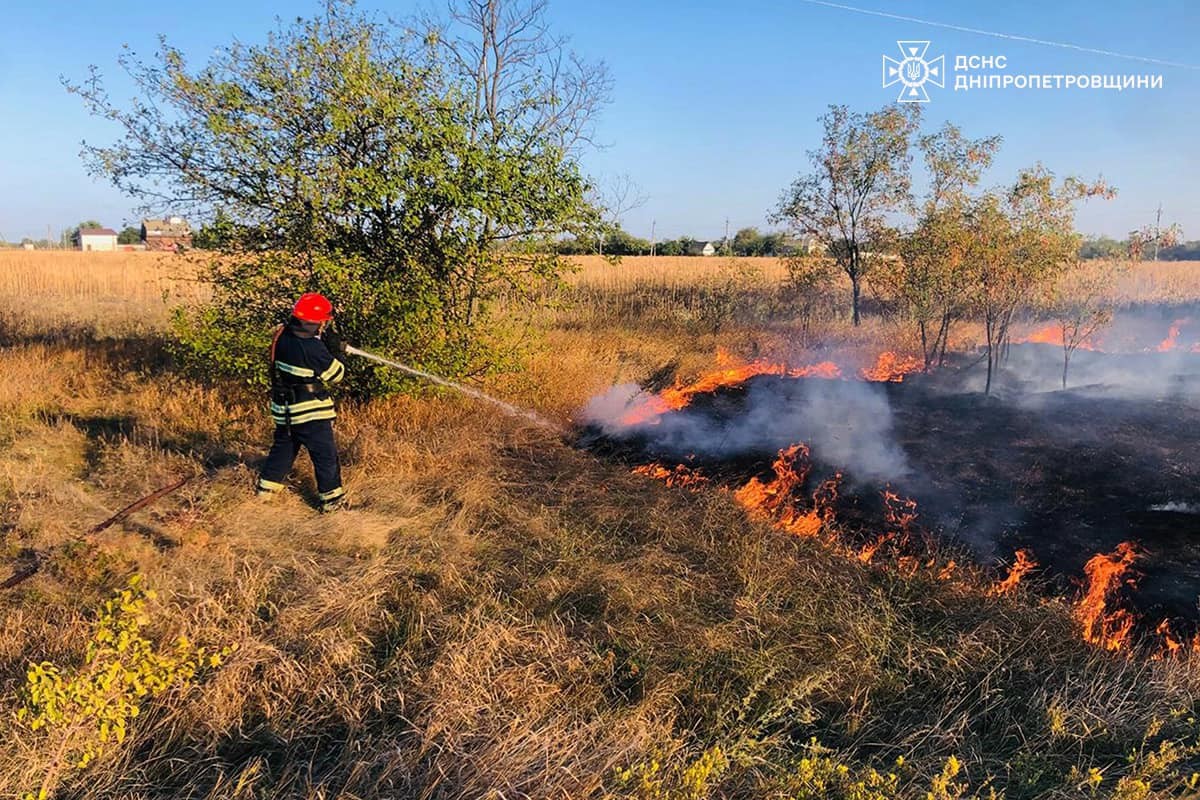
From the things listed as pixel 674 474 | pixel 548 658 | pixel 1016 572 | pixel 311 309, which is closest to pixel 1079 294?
pixel 1016 572

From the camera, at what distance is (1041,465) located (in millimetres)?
6754

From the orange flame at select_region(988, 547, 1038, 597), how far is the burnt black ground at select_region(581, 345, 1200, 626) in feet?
0.26

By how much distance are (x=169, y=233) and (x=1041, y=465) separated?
9.33m

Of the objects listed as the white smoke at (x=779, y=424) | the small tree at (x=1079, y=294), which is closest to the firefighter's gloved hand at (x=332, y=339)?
the white smoke at (x=779, y=424)

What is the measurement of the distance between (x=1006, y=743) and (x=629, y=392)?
22.8 ft

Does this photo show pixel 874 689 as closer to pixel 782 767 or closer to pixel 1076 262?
pixel 782 767

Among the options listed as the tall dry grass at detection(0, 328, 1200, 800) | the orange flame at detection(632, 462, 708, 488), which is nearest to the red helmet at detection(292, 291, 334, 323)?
the tall dry grass at detection(0, 328, 1200, 800)

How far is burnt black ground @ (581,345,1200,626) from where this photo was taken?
203 inches

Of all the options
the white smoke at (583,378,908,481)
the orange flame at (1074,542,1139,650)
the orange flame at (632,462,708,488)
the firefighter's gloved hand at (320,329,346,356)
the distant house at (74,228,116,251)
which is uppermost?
the distant house at (74,228,116,251)

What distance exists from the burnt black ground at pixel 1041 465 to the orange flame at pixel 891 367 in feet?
1.87

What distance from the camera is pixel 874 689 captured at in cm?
344

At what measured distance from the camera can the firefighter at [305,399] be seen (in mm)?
5199

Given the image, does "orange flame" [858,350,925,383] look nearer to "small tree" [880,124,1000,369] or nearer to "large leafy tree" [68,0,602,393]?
"small tree" [880,124,1000,369]

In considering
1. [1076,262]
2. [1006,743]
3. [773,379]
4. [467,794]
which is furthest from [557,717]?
[1076,262]
